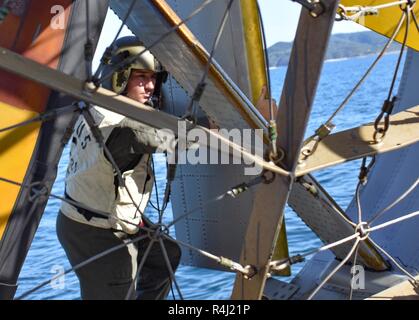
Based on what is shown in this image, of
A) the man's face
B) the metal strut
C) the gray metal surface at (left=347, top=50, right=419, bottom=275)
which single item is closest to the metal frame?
the metal strut

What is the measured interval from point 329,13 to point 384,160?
4919 millimetres

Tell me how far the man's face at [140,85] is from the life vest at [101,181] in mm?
193

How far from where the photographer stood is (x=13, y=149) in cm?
375

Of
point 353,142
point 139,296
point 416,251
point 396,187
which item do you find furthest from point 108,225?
point 396,187

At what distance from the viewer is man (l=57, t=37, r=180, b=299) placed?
152 inches

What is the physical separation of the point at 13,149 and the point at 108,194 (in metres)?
0.56

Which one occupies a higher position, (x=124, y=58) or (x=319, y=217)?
(x=124, y=58)

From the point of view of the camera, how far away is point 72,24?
3.74 m

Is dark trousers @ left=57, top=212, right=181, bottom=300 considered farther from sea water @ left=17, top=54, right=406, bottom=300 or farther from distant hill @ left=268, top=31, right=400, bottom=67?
distant hill @ left=268, top=31, right=400, bottom=67

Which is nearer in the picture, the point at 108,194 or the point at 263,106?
the point at 108,194

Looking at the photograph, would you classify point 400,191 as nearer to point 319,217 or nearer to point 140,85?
point 319,217

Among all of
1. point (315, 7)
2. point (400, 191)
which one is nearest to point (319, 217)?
point (400, 191)

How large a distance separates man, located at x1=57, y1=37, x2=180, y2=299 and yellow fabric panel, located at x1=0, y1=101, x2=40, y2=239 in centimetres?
32
